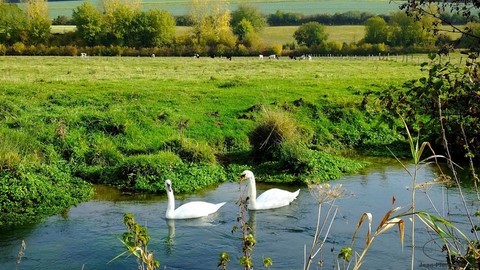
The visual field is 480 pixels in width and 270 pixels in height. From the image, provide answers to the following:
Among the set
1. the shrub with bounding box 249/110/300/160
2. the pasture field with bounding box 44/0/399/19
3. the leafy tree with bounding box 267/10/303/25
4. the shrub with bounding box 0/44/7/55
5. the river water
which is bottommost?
the river water

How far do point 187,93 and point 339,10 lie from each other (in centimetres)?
13394

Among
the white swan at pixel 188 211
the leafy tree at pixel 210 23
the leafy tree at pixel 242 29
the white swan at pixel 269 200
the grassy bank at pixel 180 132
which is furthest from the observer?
the leafy tree at pixel 242 29

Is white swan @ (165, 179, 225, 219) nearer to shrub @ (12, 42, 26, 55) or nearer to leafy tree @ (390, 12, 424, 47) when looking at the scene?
shrub @ (12, 42, 26, 55)

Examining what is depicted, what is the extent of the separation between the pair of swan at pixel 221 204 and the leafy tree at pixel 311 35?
9310cm

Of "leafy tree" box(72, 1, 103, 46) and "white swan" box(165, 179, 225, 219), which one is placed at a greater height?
"leafy tree" box(72, 1, 103, 46)

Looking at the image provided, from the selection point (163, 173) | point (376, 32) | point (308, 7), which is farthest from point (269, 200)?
point (308, 7)

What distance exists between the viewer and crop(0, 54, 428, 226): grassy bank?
20.3 meters

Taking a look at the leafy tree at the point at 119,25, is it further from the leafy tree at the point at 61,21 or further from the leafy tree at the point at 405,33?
the leafy tree at the point at 61,21

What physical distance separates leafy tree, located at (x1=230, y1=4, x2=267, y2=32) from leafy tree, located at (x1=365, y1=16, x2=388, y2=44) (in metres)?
27.4

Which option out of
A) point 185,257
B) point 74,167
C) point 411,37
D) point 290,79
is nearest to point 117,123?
point 74,167

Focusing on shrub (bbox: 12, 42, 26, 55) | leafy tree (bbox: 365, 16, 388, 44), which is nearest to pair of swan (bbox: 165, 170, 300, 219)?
shrub (bbox: 12, 42, 26, 55)

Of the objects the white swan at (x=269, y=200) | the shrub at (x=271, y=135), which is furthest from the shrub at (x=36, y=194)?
the shrub at (x=271, y=135)

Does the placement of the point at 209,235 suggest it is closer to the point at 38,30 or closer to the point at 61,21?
the point at 38,30

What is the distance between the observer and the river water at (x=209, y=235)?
42.7 ft
